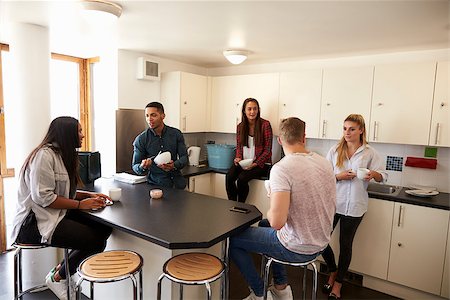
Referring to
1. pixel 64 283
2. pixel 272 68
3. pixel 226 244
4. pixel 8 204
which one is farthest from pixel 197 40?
pixel 8 204

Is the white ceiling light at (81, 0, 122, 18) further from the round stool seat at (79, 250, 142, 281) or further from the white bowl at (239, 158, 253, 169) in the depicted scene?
the white bowl at (239, 158, 253, 169)

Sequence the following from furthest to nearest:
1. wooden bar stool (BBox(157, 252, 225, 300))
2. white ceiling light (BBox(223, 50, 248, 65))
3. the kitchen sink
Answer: white ceiling light (BBox(223, 50, 248, 65))
the kitchen sink
wooden bar stool (BBox(157, 252, 225, 300))

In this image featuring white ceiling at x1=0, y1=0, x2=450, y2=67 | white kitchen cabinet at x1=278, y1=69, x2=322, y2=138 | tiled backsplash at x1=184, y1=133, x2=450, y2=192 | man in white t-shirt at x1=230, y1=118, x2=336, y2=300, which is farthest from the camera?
white kitchen cabinet at x1=278, y1=69, x2=322, y2=138

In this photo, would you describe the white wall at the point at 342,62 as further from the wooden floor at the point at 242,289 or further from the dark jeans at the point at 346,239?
the wooden floor at the point at 242,289

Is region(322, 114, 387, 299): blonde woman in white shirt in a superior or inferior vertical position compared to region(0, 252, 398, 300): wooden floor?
superior

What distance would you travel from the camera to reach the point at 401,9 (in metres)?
2.03

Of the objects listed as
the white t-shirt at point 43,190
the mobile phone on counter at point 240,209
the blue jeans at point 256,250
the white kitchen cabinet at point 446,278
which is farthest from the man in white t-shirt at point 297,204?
the white kitchen cabinet at point 446,278

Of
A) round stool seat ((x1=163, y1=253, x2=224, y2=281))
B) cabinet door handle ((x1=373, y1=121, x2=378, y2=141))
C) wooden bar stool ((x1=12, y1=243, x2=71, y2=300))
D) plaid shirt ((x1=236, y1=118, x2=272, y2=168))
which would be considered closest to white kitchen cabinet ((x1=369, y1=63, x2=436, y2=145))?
cabinet door handle ((x1=373, y1=121, x2=378, y2=141))

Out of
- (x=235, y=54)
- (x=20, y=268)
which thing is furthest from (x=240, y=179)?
(x=20, y=268)

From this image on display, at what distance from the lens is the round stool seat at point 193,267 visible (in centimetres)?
154

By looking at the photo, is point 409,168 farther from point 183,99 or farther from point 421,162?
point 183,99

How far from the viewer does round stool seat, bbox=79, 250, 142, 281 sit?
1.56 m

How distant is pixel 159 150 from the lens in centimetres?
278

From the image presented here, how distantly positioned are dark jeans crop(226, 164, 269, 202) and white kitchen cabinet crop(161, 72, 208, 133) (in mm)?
897
